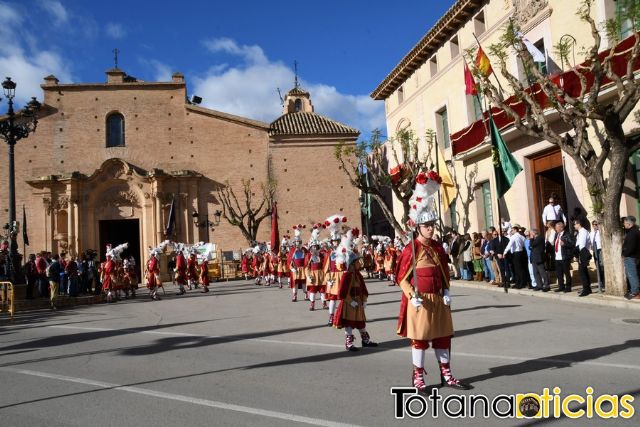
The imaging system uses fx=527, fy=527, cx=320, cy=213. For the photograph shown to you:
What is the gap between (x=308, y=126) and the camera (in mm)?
38750

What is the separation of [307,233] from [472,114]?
1688cm

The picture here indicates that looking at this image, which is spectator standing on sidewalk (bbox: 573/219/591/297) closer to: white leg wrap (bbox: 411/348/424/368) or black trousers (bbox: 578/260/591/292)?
black trousers (bbox: 578/260/591/292)

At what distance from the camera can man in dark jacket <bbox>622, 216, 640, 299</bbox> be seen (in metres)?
11.4

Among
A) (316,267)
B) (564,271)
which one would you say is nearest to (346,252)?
(316,267)

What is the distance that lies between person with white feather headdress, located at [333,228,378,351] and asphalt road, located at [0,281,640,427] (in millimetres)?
333

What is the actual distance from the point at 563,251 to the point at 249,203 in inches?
981

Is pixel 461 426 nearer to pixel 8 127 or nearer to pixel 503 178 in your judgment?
pixel 503 178

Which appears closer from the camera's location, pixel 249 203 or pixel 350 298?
pixel 350 298

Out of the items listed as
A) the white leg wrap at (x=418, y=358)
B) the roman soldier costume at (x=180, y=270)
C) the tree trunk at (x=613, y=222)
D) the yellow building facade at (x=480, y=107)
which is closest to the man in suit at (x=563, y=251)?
the tree trunk at (x=613, y=222)

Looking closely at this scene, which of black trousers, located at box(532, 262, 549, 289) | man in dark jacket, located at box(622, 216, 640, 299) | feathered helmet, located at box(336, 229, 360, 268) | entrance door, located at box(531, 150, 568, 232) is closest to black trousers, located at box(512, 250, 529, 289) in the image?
black trousers, located at box(532, 262, 549, 289)

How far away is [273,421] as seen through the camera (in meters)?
4.81

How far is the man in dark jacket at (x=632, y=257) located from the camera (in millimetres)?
11414

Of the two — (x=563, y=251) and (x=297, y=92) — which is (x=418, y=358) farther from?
(x=297, y=92)

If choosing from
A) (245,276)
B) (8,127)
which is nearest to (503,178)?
(8,127)
